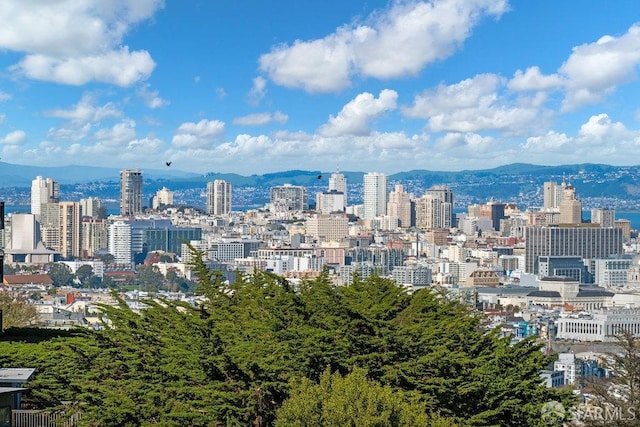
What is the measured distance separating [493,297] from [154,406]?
2333 inches

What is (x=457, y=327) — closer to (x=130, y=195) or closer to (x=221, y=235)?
(x=221, y=235)

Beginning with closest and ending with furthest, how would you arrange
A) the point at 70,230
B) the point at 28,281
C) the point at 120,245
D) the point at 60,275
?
the point at 28,281
the point at 60,275
the point at 120,245
the point at 70,230

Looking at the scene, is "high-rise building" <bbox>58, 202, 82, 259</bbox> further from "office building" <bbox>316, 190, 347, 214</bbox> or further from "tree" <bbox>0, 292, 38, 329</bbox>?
"tree" <bbox>0, 292, 38, 329</bbox>

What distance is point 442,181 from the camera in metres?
183

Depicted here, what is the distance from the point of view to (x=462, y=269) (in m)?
80.9

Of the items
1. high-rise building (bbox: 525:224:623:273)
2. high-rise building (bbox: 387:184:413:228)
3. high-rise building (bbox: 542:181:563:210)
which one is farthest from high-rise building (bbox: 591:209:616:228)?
high-rise building (bbox: 542:181:563:210)

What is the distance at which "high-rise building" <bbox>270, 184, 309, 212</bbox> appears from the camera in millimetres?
136375

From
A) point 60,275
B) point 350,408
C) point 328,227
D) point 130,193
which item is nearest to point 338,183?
point 130,193

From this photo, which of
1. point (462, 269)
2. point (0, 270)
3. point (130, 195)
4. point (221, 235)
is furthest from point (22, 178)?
point (0, 270)

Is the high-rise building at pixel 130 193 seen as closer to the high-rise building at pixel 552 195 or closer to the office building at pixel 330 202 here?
the office building at pixel 330 202

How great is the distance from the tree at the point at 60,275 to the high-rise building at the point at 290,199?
58662mm

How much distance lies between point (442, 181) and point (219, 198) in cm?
5876

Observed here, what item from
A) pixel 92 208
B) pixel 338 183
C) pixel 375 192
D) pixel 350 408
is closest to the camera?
pixel 350 408

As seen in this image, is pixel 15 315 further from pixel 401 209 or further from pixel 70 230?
pixel 401 209
